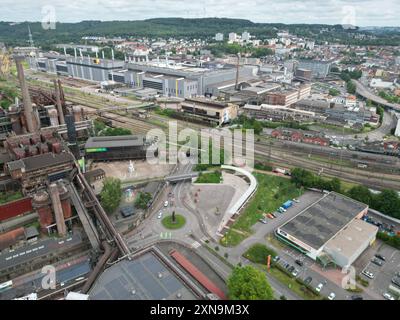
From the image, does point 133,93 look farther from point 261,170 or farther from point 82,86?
point 261,170

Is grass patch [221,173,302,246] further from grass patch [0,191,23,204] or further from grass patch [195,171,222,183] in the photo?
grass patch [0,191,23,204]

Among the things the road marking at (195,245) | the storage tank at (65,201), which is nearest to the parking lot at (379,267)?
the road marking at (195,245)

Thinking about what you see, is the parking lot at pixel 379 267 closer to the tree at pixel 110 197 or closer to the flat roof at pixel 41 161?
the tree at pixel 110 197

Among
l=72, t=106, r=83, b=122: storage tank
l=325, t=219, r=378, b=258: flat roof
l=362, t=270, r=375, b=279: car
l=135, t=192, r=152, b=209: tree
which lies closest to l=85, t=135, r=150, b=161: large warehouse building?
l=72, t=106, r=83, b=122: storage tank

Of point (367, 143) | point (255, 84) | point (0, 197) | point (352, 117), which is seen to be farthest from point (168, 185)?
point (255, 84)

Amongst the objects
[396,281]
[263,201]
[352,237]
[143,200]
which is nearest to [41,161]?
[143,200]

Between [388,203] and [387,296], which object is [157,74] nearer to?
[388,203]
